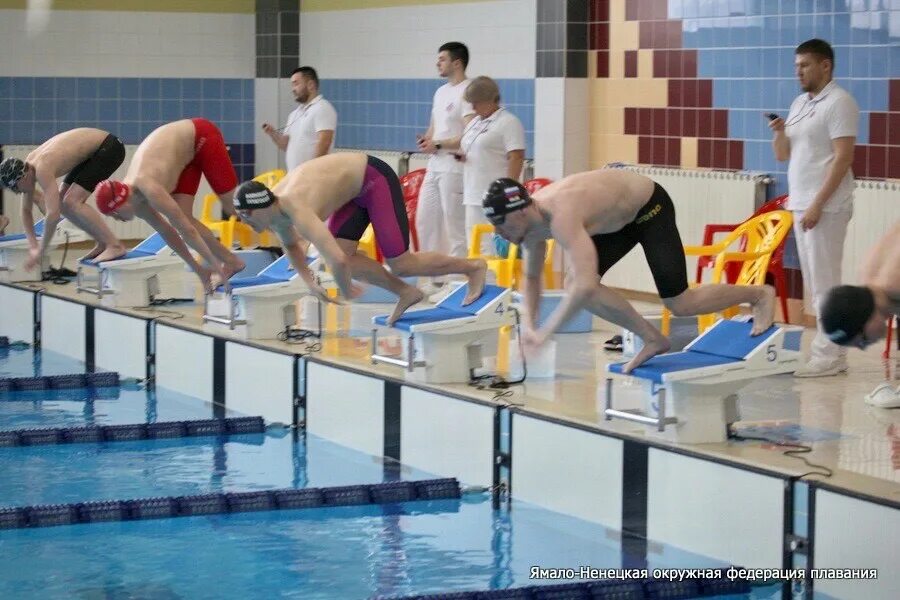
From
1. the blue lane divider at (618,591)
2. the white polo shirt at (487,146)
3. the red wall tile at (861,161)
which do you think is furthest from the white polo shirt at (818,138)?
the blue lane divider at (618,591)

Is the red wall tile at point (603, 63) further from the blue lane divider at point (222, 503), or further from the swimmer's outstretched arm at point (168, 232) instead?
the blue lane divider at point (222, 503)

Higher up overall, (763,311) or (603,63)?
(603,63)

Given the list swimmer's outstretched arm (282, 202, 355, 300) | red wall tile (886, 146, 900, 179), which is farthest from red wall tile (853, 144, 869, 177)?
swimmer's outstretched arm (282, 202, 355, 300)

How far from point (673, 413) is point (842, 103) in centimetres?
200

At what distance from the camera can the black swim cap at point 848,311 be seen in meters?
3.14

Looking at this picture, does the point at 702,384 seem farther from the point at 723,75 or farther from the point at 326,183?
the point at 723,75

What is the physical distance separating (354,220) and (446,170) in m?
2.17

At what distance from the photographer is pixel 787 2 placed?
30.6 ft

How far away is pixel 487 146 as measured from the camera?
909 centimetres

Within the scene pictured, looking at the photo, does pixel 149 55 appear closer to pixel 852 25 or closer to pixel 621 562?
pixel 852 25

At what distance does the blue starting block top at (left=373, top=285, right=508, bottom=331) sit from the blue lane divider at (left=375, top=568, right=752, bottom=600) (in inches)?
87.1

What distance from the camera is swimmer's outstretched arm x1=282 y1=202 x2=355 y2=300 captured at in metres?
6.75

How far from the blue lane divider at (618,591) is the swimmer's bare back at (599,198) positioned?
1.47 meters

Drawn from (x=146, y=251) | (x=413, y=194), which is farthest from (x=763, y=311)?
(x=413, y=194)
